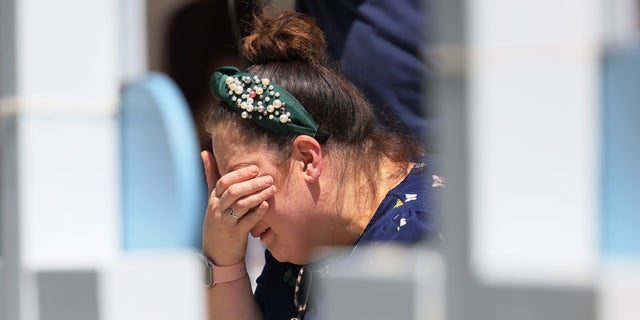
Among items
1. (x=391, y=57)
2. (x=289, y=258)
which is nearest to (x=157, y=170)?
(x=289, y=258)

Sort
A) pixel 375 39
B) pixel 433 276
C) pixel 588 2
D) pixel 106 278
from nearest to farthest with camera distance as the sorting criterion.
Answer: pixel 588 2, pixel 433 276, pixel 106 278, pixel 375 39

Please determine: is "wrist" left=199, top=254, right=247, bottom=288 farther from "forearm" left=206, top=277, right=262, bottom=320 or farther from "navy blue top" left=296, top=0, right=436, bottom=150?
"navy blue top" left=296, top=0, right=436, bottom=150

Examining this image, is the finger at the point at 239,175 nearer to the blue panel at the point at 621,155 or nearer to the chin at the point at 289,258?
the chin at the point at 289,258

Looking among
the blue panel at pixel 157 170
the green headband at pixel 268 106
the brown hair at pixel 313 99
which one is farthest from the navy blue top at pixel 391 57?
the blue panel at pixel 157 170

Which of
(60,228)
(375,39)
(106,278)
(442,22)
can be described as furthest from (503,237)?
(375,39)

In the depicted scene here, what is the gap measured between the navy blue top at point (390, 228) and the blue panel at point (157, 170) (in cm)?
50

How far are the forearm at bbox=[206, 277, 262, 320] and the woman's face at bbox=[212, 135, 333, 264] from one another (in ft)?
0.76

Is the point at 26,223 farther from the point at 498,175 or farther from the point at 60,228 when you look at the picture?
the point at 498,175

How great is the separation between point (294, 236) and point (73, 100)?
69 centimetres

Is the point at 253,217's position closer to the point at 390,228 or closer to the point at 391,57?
the point at 390,228

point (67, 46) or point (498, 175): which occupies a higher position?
point (67, 46)

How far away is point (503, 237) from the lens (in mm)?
915

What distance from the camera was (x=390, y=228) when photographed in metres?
1.97

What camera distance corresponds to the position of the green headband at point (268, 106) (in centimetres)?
200
